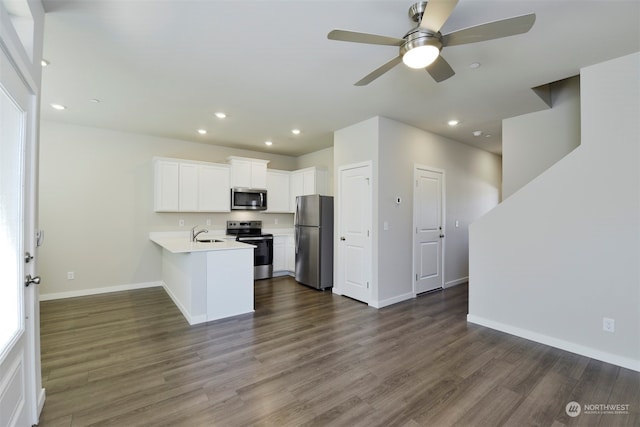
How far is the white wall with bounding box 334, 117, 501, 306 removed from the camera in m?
3.98

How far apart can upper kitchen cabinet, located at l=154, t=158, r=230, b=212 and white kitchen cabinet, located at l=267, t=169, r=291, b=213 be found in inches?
34.2

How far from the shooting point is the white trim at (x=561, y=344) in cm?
243

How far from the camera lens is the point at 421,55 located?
6.07ft

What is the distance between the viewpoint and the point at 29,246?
65.8 inches

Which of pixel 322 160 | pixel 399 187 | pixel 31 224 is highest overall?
pixel 322 160

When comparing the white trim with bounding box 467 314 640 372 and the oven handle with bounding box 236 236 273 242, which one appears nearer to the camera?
the white trim with bounding box 467 314 640 372

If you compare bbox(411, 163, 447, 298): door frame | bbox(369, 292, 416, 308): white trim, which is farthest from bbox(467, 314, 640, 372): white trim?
bbox(411, 163, 447, 298): door frame

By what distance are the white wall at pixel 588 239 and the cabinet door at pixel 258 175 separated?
4.10m

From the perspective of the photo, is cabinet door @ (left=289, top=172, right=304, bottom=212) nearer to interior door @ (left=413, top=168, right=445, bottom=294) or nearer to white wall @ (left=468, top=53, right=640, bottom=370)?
interior door @ (left=413, top=168, right=445, bottom=294)

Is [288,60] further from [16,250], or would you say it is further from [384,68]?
[16,250]

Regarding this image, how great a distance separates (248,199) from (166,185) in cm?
143

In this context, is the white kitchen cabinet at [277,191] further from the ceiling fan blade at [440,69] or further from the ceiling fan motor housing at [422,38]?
the ceiling fan motor housing at [422,38]

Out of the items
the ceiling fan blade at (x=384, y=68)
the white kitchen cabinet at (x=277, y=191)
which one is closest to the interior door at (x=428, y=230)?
the ceiling fan blade at (x=384, y=68)

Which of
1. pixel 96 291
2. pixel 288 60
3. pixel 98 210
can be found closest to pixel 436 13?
pixel 288 60
